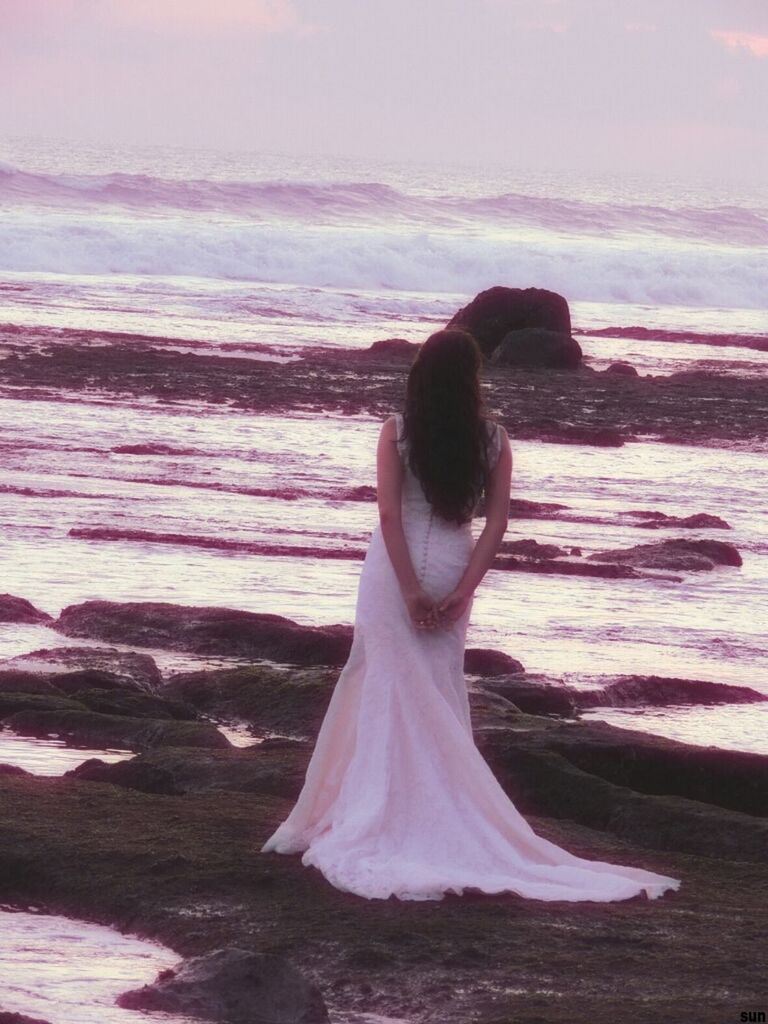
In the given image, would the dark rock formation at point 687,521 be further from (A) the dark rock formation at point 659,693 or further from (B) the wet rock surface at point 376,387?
(A) the dark rock formation at point 659,693

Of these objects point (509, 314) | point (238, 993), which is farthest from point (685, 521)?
point (509, 314)

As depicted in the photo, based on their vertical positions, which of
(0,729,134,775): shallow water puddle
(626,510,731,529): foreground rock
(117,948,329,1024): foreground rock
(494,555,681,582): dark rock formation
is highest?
(626,510,731,529): foreground rock

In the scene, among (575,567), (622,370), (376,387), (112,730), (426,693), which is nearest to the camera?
(426,693)

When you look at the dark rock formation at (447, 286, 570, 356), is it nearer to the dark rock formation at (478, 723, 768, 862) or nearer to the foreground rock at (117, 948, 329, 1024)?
the dark rock formation at (478, 723, 768, 862)

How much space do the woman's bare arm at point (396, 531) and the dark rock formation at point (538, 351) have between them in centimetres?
2758

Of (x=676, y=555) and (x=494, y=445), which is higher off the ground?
(x=494, y=445)

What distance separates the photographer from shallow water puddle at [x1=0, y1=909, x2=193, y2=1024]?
5.25 metres

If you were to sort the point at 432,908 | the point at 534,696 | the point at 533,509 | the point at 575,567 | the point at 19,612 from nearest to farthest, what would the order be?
the point at 432,908
the point at 534,696
the point at 19,612
the point at 575,567
the point at 533,509

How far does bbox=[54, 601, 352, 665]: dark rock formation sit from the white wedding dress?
3729mm

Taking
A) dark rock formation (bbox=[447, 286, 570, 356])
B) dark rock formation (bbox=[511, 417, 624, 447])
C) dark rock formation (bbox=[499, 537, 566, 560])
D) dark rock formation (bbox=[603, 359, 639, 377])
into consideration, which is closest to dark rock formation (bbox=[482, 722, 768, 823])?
dark rock formation (bbox=[499, 537, 566, 560])

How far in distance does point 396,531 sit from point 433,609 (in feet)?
1.01

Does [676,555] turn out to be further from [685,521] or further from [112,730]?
[112,730]

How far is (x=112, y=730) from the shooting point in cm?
857

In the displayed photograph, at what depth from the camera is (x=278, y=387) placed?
91.6 feet
